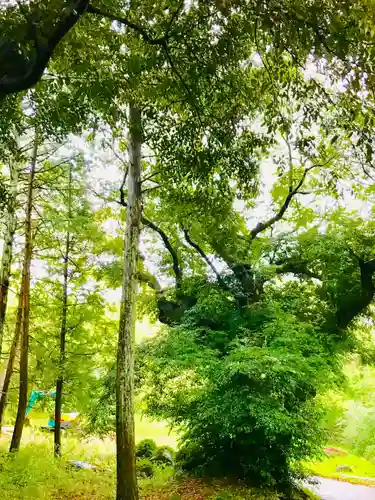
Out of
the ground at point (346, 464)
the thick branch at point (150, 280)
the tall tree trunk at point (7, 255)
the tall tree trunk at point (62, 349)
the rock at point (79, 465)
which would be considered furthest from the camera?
the ground at point (346, 464)

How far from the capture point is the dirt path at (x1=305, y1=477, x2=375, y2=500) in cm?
1254

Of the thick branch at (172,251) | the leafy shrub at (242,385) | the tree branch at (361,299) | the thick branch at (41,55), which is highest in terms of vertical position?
the thick branch at (172,251)

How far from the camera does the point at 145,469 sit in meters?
11.3

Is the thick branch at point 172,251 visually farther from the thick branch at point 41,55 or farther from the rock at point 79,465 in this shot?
the thick branch at point 41,55

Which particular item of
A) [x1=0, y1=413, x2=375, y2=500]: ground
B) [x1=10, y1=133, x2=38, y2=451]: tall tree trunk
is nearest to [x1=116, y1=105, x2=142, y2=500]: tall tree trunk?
[x1=0, y1=413, x2=375, y2=500]: ground

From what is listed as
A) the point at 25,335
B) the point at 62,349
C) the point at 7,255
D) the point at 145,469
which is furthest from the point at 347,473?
the point at 7,255

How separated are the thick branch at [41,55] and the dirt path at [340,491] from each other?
42.0 ft

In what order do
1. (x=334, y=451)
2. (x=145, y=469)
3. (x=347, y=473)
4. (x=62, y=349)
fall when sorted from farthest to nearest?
(x=334, y=451), (x=347, y=473), (x=62, y=349), (x=145, y=469)

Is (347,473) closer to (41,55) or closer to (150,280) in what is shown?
(150,280)

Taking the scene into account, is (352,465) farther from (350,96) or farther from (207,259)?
(350,96)

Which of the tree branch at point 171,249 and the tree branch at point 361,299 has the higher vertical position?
the tree branch at point 171,249

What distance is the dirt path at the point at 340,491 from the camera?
41.1ft

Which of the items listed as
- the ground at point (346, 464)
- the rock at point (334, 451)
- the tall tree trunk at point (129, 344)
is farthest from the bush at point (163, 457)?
the rock at point (334, 451)

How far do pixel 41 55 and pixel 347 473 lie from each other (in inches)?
786
